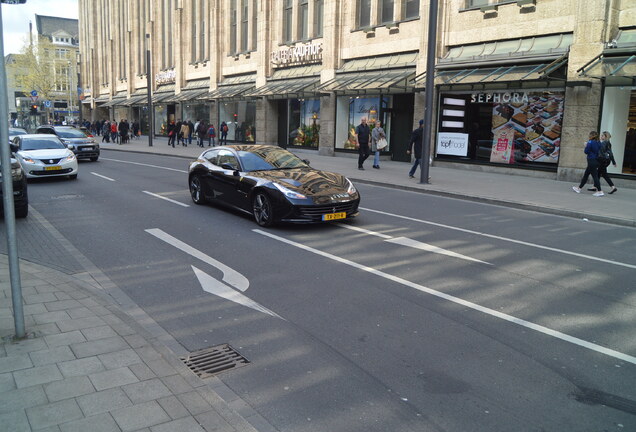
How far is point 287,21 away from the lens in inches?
1307

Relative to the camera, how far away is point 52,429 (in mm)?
3262

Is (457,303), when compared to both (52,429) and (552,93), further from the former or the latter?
(552,93)

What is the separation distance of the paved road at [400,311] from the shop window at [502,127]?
898 centimetres

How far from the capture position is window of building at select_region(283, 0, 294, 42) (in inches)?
1291

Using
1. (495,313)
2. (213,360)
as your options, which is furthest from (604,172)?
(213,360)

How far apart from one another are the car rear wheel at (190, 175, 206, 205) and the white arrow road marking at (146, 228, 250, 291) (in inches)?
101

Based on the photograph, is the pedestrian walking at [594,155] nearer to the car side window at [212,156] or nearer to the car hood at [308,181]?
the car hood at [308,181]

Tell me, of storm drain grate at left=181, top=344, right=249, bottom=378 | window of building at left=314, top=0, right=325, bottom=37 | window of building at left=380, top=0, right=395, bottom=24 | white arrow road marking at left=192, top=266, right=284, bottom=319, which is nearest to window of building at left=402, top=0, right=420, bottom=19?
window of building at left=380, top=0, right=395, bottom=24

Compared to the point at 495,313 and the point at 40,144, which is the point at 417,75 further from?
the point at 495,313

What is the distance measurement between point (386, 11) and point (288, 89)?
734 cm

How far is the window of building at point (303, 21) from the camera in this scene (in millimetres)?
31375

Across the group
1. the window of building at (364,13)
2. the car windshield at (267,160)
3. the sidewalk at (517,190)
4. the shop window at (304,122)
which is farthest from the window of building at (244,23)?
the car windshield at (267,160)

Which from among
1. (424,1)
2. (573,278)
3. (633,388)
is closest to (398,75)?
(424,1)

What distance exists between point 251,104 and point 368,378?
112ft
